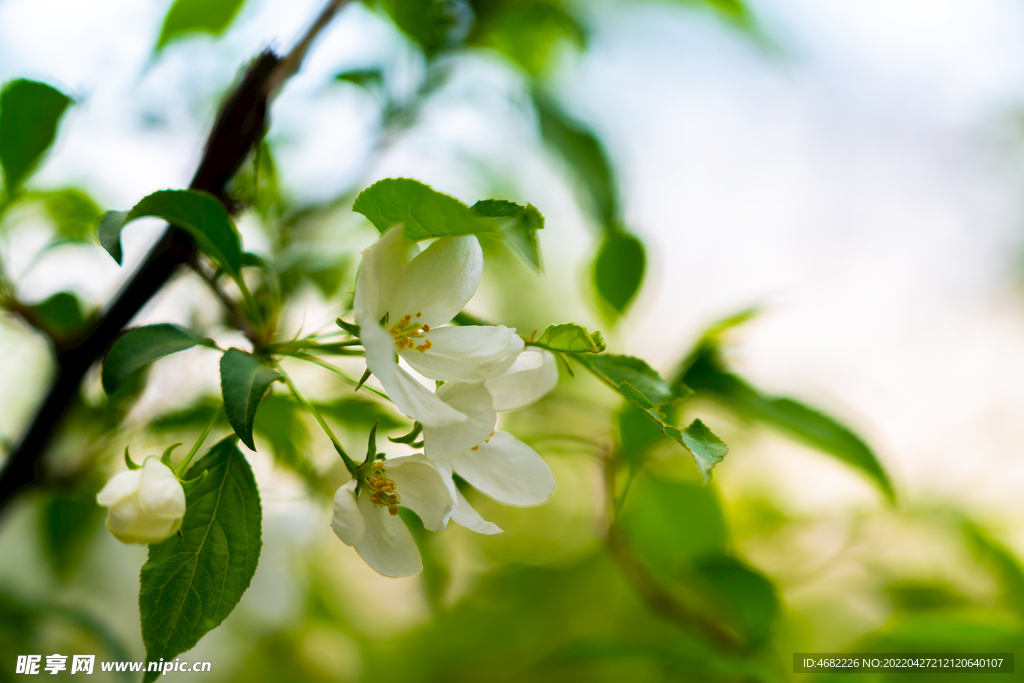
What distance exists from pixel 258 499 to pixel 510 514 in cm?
96

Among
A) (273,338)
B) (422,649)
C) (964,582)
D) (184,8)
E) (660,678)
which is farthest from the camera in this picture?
(964,582)

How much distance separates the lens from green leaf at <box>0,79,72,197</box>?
0.44m

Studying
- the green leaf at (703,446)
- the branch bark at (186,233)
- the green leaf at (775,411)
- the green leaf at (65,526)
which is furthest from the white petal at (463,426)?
the green leaf at (65,526)

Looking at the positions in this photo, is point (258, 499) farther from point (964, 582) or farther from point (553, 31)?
point (964, 582)

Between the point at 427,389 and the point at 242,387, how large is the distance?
97 millimetres

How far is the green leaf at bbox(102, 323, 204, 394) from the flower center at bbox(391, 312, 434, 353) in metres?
0.12

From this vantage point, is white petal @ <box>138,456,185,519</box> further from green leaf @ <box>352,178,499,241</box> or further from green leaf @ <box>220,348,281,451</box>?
green leaf @ <box>352,178,499,241</box>

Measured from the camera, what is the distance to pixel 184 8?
2.11 feet

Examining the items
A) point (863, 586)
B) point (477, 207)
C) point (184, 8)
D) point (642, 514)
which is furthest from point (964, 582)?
point (184, 8)

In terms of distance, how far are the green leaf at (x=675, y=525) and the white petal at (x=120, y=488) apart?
58cm

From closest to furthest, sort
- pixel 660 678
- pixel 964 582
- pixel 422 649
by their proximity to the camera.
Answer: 1. pixel 660 678
2. pixel 422 649
3. pixel 964 582

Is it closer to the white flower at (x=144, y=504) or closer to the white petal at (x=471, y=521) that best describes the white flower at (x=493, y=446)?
the white petal at (x=471, y=521)

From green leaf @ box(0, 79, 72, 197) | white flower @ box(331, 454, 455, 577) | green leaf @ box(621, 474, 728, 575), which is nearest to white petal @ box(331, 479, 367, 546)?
white flower @ box(331, 454, 455, 577)

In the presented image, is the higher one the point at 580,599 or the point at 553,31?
the point at 553,31
